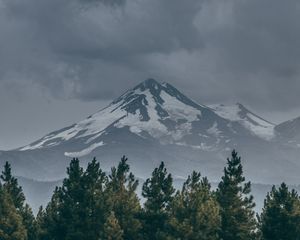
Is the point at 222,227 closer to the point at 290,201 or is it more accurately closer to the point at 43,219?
the point at 290,201

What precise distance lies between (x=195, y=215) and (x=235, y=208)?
18.8 feet

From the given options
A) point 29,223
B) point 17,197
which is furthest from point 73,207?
point 29,223

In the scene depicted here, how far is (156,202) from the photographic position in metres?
88.3

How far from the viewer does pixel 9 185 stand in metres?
96.8

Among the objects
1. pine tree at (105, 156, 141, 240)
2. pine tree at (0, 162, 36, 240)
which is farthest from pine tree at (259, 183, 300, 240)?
pine tree at (0, 162, 36, 240)

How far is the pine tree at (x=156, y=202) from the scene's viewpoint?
87.7 m

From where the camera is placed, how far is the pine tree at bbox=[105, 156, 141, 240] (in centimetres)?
8719

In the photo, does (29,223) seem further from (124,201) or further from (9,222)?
(124,201)

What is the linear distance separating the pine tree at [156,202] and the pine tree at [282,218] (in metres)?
11.7

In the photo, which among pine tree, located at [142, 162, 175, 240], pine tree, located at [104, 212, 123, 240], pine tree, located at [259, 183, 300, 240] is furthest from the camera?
pine tree, located at [142, 162, 175, 240]

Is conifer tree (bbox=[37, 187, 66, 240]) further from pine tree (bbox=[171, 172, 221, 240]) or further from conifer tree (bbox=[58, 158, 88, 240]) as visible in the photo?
pine tree (bbox=[171, 172, 221, 240])

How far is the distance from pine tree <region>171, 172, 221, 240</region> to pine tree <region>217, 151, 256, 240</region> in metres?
1.67

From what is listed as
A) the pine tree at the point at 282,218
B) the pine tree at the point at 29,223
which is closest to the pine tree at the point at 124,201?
the pine tree at the point at 29,223

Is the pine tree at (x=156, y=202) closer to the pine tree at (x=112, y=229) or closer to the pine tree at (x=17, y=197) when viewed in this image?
the pine tree at (x=112, y=229)
